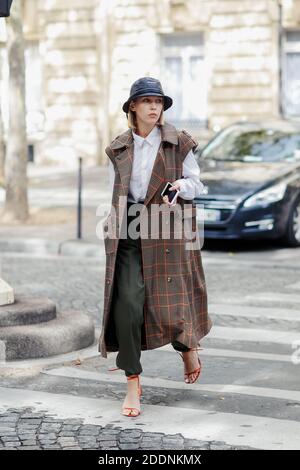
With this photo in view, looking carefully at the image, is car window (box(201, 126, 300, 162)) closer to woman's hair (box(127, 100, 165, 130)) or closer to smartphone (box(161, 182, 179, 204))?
woman's hair (box(127, 100, 165, 130))

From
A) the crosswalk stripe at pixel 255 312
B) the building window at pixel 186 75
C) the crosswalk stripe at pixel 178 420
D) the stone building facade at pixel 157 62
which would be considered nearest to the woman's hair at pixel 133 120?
the crosswalk stripe at pixel 178 420

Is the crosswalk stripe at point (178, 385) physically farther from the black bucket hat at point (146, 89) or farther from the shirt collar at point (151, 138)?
the black bucket hat at point (146, 89)

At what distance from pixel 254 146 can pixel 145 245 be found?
9.25 m

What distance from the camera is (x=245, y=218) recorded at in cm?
1399

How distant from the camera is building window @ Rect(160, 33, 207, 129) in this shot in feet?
89.5

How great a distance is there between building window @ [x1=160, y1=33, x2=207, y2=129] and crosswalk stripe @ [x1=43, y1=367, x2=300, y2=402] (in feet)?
64.6

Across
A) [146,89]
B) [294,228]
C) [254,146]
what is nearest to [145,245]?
[146,89]

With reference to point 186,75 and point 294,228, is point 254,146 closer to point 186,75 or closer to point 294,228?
point 294,228

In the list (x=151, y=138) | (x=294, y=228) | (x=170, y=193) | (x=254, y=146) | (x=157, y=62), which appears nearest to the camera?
(x=170, y=193)

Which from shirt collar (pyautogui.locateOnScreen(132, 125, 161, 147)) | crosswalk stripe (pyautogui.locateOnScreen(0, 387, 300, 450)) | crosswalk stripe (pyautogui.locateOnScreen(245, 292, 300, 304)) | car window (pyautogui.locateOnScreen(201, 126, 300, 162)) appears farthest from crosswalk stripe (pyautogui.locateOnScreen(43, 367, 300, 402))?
car window (pyautogui.locateOnScreen(201, 126, 300, 162))

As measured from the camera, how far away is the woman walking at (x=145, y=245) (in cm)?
659

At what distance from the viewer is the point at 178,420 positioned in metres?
6.41

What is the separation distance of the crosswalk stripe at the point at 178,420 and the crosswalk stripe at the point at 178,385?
0.49m
